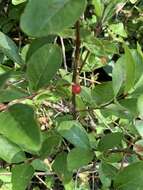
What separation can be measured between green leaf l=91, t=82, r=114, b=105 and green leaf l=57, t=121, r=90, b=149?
0.23 ft

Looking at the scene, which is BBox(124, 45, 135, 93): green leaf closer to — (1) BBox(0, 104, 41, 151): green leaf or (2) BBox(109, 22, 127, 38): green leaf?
(1) BBox(0, 104, 41, 151): green leaf

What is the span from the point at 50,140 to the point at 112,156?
150mm

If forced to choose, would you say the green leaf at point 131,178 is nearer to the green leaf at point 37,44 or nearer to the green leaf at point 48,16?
the green leaf at point 37,44

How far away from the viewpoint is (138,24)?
2.34 meters

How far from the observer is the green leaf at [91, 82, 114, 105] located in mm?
973

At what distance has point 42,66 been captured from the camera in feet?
2.77

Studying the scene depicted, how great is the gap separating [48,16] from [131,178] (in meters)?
0.44

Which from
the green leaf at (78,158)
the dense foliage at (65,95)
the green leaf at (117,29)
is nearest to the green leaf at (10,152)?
the dense foliage at (65,95)

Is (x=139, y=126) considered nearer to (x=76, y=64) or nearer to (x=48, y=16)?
(x=76, y=64)

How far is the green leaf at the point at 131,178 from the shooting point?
93 cm

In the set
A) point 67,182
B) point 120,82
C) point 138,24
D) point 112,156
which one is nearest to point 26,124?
point 120,82

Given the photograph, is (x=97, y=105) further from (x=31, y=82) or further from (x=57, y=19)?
(x=57, y=19)

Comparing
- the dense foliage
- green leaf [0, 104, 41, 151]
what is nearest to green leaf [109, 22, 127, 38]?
the dense foliage

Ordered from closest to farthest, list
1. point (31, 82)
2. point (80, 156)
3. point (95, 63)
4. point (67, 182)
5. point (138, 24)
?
point (31, 82) → point (80, 156) → point (67, 182) → point (95, 63) → point (138, 24)
